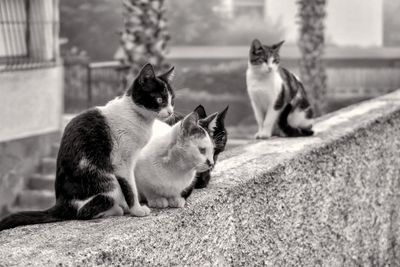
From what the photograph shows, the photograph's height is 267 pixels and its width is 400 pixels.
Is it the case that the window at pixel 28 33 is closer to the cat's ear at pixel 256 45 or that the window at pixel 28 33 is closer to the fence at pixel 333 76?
the cat's ear at pixel 256 45

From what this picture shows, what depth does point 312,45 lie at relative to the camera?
12.5 m

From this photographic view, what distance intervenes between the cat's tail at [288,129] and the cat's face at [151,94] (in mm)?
2311

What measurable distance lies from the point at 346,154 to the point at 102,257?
9.24 feet

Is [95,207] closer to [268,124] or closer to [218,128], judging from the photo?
[218,128]

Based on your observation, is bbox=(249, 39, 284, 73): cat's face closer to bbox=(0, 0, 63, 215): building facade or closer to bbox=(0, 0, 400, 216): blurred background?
bbox=(0, 0, 400, 216): blurred background

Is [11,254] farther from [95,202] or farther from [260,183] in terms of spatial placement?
[260,183]

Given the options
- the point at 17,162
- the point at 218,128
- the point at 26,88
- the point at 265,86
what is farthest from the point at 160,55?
the point at 218,128

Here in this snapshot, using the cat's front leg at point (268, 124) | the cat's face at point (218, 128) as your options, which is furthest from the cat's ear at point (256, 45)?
the cat's face at point (218, 128)

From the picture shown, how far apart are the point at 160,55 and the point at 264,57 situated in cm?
403

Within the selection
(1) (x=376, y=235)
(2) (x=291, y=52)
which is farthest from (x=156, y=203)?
(2) (x=291, y=52)

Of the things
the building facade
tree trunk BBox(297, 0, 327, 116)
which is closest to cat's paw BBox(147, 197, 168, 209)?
the building facade

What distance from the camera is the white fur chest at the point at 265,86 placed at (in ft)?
15.5

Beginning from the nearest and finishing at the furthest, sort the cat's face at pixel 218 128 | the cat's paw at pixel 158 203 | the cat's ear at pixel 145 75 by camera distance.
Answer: the cat's ear at pixel 145 75 → the cat's paw at pixel 158 203 → the cat's face at pixel 218 128

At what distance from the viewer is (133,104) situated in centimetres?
269
